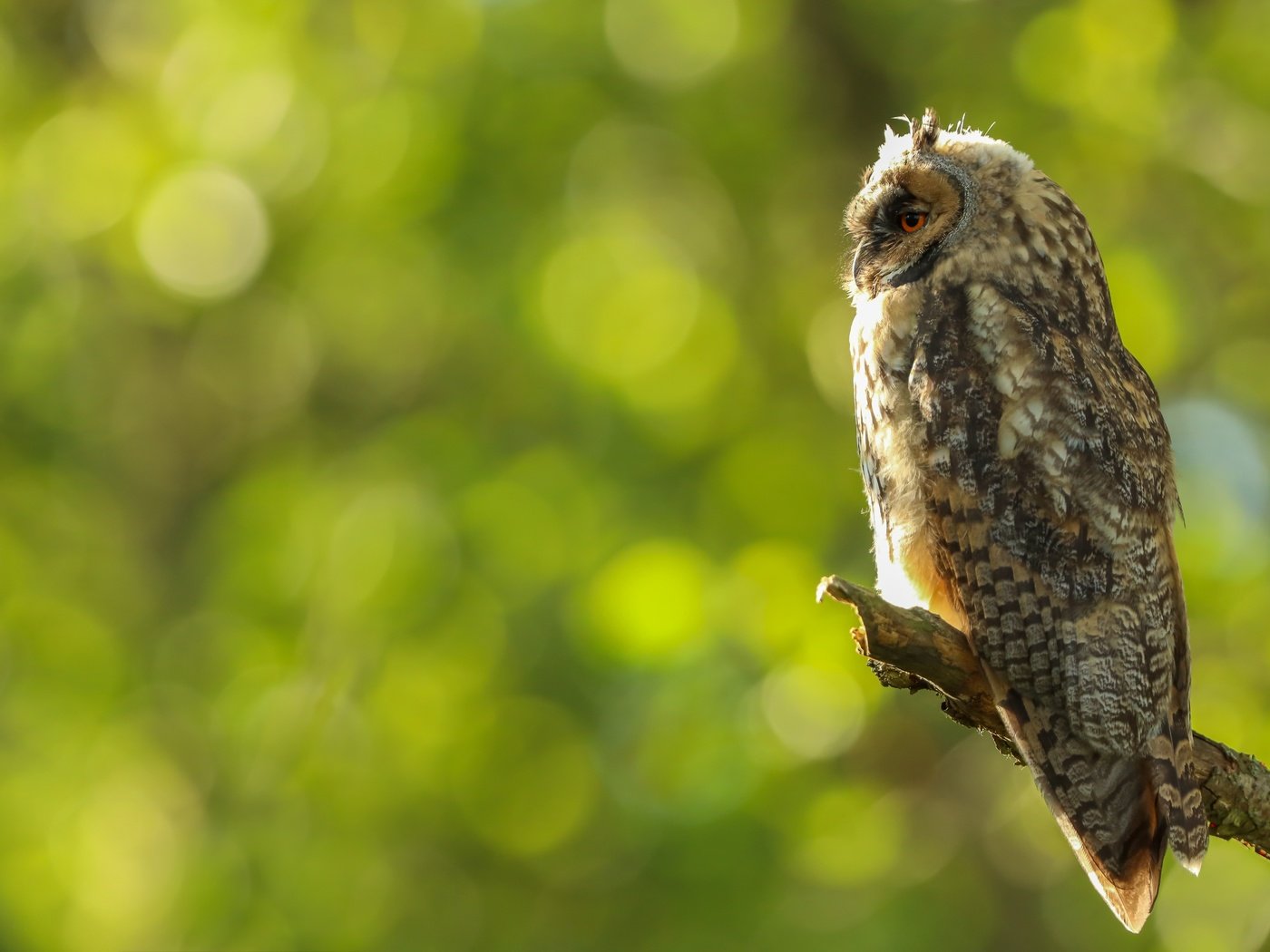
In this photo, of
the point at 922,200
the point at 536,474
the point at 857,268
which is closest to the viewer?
the point at 922,200

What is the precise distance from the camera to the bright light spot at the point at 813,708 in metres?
5.48

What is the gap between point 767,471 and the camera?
753 cm

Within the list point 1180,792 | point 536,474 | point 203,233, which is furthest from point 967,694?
point 203,233

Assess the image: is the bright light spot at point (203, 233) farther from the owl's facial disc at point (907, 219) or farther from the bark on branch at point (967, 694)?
the bark on branch at point (967, 694)

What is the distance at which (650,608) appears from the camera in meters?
5.61

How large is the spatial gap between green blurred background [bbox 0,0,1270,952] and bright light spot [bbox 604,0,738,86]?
2 centimetres

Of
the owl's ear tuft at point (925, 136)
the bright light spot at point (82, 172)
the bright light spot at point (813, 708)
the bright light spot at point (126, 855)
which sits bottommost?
the bright light spot at point (813, 708)

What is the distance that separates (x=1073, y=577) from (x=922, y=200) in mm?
1116

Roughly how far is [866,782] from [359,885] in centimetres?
275

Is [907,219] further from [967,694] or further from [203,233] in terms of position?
[203,233]

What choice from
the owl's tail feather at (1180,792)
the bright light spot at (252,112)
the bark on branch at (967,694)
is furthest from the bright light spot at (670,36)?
the owl's tail feather at (1180,792)

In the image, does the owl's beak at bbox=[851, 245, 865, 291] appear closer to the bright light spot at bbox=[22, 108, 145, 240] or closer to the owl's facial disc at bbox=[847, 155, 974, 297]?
the owl's facial disc at bbox=[847, 155, 974, 297]

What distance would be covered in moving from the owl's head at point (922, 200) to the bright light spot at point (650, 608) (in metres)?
2.13

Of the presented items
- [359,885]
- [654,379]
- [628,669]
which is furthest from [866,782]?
[359,885]
